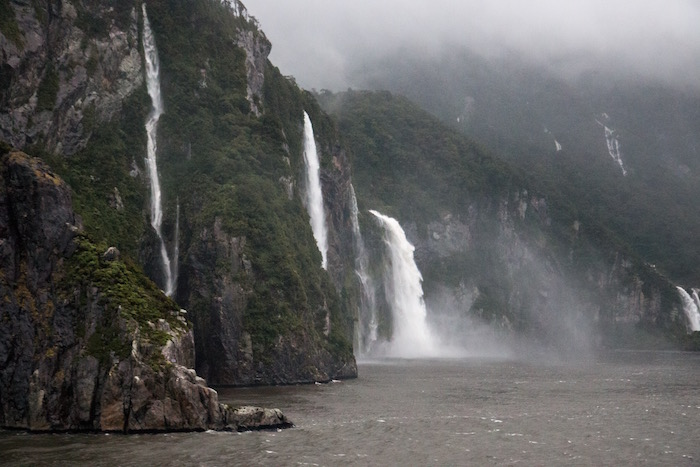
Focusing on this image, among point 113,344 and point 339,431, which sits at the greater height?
point 113,344

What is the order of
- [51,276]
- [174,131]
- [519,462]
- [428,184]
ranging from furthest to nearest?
[428,184] → [174,131] → [51,276] → [519,462]

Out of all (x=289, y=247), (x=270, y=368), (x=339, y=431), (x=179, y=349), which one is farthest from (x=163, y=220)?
(x=339, y=431)

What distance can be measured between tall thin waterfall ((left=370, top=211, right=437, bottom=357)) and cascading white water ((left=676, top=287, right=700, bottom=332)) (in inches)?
3008

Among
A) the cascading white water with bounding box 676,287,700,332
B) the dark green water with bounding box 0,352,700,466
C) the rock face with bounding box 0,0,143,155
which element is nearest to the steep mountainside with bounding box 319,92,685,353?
the cascading white water with bounding box 676,287,700,332

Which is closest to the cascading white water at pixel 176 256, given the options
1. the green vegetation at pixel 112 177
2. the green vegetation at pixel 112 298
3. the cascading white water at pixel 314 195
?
the green vegetation at pixel 112 177

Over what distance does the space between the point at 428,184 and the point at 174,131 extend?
102141 millimetres

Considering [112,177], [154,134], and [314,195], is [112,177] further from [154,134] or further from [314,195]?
[314,195]

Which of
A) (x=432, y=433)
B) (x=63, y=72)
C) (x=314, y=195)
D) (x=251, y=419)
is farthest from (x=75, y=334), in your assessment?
(x=314, y=195)

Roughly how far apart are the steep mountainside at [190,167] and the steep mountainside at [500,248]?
71.2m

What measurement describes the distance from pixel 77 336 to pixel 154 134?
39424 millimetres

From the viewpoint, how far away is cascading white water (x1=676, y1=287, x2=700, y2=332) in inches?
7257

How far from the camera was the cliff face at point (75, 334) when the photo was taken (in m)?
41.2

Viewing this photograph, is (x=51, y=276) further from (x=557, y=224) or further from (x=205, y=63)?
(x=557, y=224)

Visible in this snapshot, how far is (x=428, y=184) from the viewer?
177875mm
